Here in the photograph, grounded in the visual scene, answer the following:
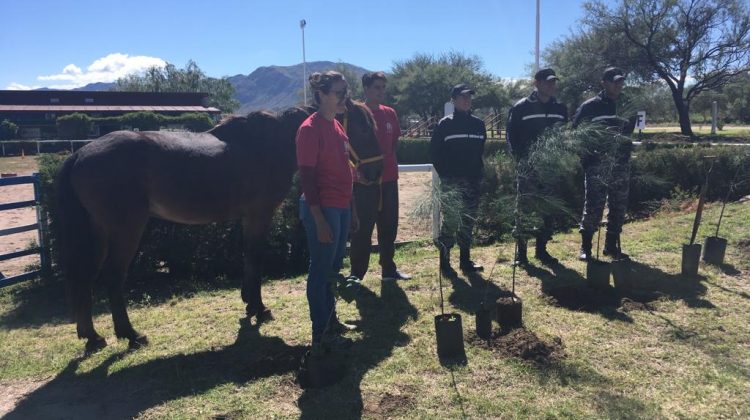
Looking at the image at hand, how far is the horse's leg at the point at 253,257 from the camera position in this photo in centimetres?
465

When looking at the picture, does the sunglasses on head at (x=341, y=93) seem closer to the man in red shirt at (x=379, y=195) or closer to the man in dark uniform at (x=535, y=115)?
the man in red shirt at (x=379, y=195)

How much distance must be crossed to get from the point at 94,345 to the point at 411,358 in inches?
101

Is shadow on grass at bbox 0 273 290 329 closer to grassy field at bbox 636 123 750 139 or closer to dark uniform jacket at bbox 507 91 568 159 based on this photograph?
dark uniform jacket at bbox 507 91 568 159

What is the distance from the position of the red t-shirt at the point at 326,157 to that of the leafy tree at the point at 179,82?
7718 cm

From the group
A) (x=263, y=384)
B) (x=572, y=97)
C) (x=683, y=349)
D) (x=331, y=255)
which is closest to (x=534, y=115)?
(x=683, y=349)

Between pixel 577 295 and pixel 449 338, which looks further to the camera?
pixel 577 295

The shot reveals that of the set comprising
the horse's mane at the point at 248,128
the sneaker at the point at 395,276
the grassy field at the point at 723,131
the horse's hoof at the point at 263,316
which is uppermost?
the grassy field at the point at 723,131

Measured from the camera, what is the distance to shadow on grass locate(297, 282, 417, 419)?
9.99 ft

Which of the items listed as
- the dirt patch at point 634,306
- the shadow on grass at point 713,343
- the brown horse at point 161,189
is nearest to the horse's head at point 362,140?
the brown horse at point 161,189

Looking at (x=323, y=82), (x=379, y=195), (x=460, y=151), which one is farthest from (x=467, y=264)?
(x=323, y=82)

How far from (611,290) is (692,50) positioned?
112ft

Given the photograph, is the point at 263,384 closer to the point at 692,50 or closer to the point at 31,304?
the point at 31,304

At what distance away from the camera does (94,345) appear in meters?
4.10

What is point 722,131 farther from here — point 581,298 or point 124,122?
point 124,122
